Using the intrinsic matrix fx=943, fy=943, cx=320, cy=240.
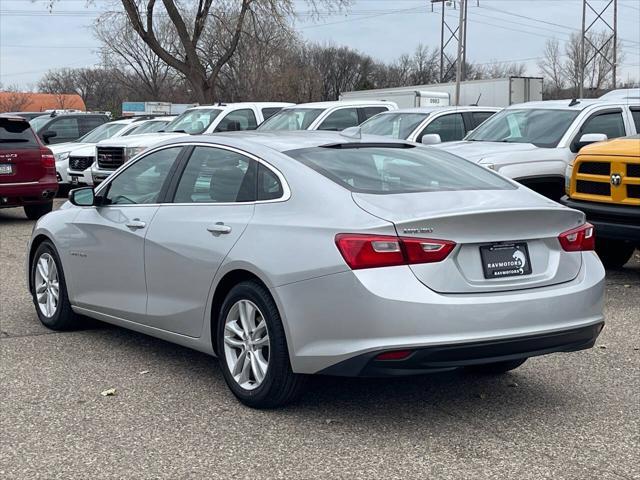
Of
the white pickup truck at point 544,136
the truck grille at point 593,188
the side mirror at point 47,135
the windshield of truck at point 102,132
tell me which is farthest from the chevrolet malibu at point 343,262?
the windshield of truck at point 102,132

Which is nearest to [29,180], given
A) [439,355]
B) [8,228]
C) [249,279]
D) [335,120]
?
[8,228]

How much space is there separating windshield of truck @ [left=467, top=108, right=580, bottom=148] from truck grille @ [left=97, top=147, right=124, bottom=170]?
7.16 m

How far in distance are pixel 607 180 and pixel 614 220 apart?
17.1 inches

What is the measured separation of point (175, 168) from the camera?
246 inches

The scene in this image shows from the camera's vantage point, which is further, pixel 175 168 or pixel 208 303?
pixel 175 168

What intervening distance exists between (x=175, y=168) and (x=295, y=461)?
247 centimetres

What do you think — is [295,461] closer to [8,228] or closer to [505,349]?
[505,349]

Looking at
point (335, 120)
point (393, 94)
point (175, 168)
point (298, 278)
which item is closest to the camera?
point (298, 278)

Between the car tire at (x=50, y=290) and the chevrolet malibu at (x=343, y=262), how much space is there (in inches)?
35.6

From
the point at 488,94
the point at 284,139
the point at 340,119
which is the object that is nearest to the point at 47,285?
the point at 284,139

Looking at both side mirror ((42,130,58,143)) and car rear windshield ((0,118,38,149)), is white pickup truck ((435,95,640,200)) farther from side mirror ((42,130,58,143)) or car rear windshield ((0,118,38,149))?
side mirror ((42,130,58,143))

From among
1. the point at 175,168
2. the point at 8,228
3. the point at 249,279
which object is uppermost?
the point at 175,168

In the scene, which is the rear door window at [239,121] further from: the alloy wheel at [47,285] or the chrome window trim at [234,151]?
the chrome window trim at [234,151]

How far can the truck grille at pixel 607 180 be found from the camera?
30.0ft
